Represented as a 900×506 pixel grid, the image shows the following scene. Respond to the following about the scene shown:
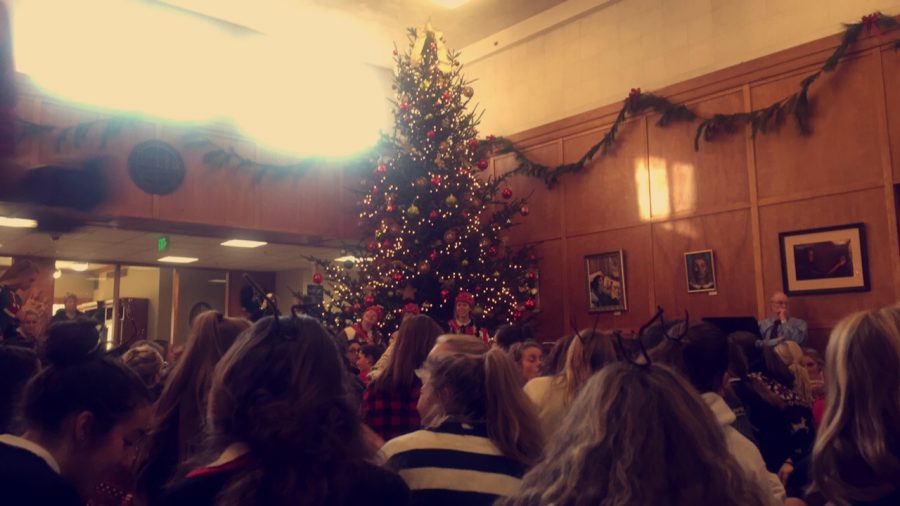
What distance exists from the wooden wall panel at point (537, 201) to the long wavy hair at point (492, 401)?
8123mm

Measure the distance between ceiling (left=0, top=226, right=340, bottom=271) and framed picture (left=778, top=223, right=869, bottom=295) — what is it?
266 inches

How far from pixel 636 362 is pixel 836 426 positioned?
2.13 ft

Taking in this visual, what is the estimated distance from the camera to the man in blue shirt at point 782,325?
7.43 metres

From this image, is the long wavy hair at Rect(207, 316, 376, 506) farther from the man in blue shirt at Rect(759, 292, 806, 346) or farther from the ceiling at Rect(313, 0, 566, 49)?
the ceiling at Rect(313, 0, 566, 49)

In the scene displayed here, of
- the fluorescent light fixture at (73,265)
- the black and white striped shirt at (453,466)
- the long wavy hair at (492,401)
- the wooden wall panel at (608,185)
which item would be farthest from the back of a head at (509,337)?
the fluorescent light fixture at (73,265)

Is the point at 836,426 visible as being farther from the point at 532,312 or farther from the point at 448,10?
the point at 448,10

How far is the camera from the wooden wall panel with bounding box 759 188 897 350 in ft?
24.2

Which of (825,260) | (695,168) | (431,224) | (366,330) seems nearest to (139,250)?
(431,224)

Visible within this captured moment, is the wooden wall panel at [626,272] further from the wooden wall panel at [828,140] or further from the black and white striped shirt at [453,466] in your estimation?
the black and white striped shirt at [453,466]

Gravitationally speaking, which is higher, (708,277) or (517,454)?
(708,277)

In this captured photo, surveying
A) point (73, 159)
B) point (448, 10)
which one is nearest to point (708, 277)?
point (448, 10)

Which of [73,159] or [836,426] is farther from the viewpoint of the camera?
[836,426]

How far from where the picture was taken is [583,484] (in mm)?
1336

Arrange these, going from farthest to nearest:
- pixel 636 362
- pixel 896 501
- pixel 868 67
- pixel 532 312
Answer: pixel 532 312
pixel 868 67
pixel 896 501
pixel 636 362
